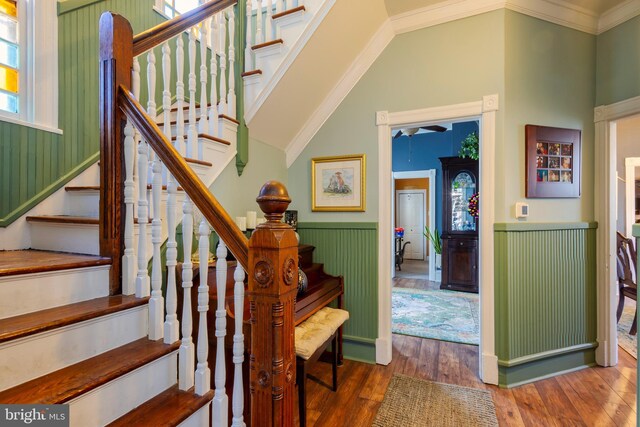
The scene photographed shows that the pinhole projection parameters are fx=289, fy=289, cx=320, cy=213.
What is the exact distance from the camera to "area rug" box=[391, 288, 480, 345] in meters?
3.15

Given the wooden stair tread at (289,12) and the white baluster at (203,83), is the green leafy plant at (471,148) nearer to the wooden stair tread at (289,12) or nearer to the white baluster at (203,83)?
the wooden stair tread at (289,12)

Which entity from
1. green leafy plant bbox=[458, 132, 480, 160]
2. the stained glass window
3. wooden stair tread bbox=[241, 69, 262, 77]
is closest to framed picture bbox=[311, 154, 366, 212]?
wooden stair tread bbox=[241, 69, 262, 77]

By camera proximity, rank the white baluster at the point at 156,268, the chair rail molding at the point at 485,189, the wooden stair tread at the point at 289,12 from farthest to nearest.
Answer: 1. the chair rail molding at the point at 485,189
2. the wooden stair tread at the point at 289,12
3. the white baluster at the point at 156,268

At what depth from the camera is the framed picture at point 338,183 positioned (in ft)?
8.60

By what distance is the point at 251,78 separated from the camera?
230cm

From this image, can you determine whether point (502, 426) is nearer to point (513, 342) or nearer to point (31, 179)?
point (513, 342)

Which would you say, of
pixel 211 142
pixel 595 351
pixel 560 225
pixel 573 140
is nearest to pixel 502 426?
pixel 595 351

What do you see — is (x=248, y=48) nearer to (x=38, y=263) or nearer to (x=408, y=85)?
(x=408, y=85)

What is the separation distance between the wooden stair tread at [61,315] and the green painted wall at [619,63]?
11.9ft

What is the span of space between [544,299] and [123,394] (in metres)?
2.84

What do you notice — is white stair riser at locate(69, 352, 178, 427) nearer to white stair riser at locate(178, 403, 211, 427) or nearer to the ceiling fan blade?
white stair riser at locate(178, 403, 211, 427)

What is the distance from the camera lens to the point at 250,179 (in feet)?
7.93

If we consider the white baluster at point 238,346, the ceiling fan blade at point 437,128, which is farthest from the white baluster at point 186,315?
the ceiling fan blade at point 437,128

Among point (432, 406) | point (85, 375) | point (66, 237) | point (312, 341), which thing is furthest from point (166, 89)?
point (432, 406)
